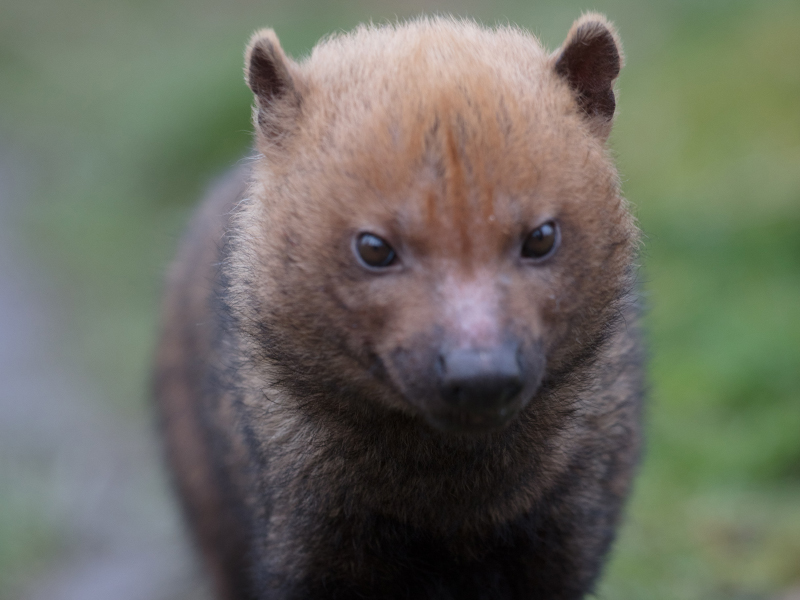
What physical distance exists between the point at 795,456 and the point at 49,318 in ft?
22.1

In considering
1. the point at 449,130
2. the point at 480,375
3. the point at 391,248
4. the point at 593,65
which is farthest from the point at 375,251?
the point at 593,65

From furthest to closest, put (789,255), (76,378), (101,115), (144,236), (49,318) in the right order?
(101,115)
(144,236)
(49,318)
(76,378)
(789,255)

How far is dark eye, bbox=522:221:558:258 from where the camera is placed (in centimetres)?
333

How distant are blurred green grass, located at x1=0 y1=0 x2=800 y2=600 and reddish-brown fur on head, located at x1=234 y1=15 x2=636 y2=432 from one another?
841 millimetres

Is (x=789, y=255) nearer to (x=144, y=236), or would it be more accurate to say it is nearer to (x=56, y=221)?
(x=144, y=236)

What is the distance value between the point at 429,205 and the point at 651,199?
6475 mm

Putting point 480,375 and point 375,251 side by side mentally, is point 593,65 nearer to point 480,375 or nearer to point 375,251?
point 375,251

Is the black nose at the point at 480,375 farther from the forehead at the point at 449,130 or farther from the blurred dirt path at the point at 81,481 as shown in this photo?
the blurred dirt path at the point at 81,481

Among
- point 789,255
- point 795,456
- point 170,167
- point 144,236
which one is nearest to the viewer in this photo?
point 795,456

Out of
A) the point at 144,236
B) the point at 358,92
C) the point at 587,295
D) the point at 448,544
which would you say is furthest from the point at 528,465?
the point at 144,236

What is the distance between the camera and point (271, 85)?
378 centimetres

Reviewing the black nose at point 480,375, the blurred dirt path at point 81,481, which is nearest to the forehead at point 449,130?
the black nose at point 480,375

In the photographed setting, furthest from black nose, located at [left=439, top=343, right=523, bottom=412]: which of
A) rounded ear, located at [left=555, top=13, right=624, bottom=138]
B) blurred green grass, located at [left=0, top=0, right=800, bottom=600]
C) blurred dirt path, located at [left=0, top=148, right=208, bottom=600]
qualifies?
blurred dirt path, located at [left=0, top=148, right=208, bottom=600]

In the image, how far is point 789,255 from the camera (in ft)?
26.2
